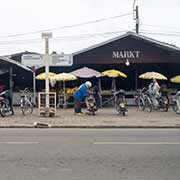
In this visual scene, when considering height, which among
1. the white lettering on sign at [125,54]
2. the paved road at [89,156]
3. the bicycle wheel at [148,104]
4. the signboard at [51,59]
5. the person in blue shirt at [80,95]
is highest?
the white lettering on sign at [125,54]

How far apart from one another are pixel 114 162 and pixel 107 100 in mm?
20258

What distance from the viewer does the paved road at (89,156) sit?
8.08 m

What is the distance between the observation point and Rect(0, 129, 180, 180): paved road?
8.08m

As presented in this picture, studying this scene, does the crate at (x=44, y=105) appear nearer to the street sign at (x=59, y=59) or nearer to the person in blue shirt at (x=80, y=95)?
the person in blue shirt at (x=80, y=95)

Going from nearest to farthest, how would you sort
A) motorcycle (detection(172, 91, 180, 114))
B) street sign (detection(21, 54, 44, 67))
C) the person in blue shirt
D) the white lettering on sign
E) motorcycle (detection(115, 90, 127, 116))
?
street sign (detection(21, 54, 44, 67))
motorcycle (detection(115, 90, 127, 116))
the person in blue shirt
motorcycle (detection(172, 91, 180, 114))
the white lettering on sign

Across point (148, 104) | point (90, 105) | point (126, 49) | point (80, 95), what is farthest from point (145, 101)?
point (126, 49)

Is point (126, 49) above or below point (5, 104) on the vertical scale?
above

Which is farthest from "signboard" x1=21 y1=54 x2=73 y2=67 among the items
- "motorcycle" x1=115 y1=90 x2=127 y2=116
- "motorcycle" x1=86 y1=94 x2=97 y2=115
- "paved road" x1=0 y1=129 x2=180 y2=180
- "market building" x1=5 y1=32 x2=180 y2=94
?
"market building" x1=5 y1=32 x2=180 y2=94

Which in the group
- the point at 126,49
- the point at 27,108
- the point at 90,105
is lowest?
the point at 27,108

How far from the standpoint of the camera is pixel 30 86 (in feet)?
110

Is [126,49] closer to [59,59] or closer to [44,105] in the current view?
[44,105]

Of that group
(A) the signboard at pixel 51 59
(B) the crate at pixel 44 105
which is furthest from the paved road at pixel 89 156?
(A) the signboard at pixel 51 59

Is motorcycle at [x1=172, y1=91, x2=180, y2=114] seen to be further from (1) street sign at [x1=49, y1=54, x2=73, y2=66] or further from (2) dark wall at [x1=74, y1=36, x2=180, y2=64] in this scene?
(2) dark wall at [x1=74, y1=36, x2=180, y2=64]

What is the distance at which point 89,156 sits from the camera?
9.92 meters
